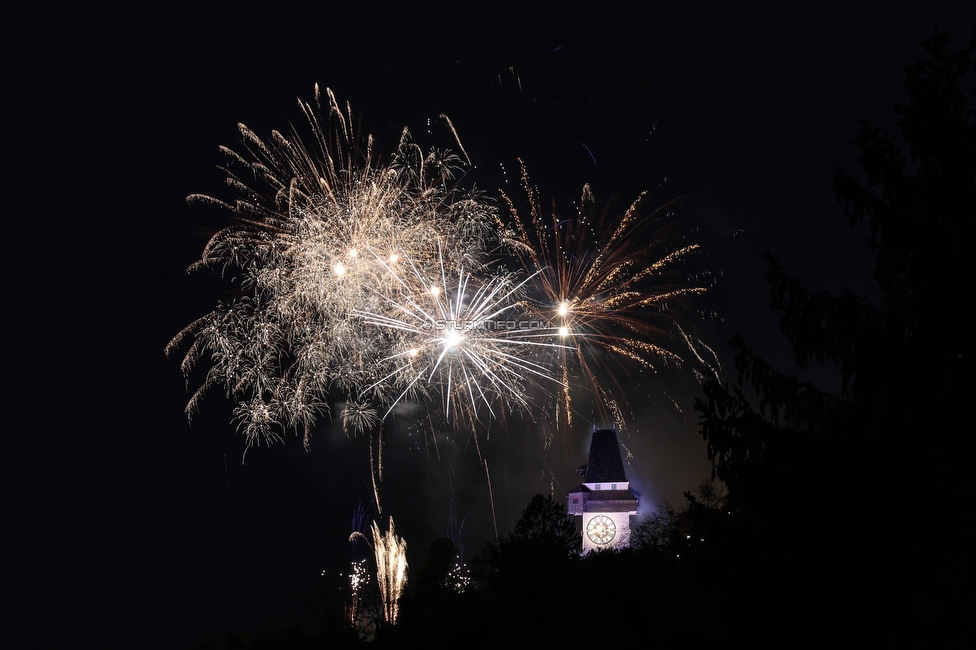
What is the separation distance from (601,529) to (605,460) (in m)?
6.51

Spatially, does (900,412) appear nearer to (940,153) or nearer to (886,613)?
(886,613)

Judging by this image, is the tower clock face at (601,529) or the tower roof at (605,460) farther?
the tower roof at (605,460)

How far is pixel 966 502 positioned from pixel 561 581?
2219 cm

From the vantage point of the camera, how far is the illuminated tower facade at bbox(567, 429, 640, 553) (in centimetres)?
7019

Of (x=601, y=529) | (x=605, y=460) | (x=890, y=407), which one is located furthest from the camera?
(x=605, y=460)

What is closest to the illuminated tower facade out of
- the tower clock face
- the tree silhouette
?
the tower clock face

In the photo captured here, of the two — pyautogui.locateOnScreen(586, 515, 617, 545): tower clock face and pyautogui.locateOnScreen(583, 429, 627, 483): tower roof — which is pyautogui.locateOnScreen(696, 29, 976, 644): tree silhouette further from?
pyautogui.locateOnScreen(583, 429, 627, 483): tower roof

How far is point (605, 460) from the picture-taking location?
73.6 metres

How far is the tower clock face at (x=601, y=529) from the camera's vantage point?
70.1 metres

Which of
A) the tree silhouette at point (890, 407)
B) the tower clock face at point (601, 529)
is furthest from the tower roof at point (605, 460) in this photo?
the tree silhouette at point (890, 407)

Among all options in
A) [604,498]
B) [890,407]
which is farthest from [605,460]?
[890,407]

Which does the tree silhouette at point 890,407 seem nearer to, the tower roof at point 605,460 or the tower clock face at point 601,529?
the tower clock face at point 601,529

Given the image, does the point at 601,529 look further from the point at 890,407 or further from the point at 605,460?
the point at 890,407

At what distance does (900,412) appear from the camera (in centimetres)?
952
